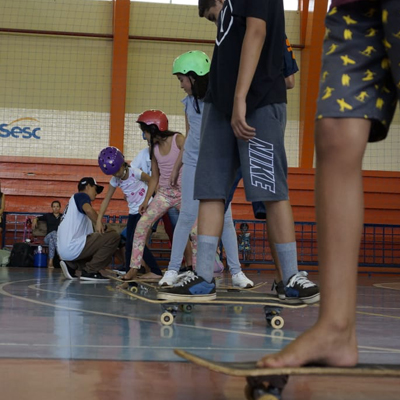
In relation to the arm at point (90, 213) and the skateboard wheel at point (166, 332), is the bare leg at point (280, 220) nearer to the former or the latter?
the skateboard wheel at point (166, 332)

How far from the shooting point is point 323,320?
1.33 metres

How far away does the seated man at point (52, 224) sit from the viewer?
990 cm

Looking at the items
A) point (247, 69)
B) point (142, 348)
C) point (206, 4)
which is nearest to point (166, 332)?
point (142, 348)

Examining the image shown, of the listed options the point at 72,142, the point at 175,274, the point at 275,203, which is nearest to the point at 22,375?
the point at 275,203

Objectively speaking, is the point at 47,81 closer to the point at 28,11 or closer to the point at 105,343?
the point at 28,11

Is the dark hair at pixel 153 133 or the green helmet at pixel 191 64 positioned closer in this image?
the green helmet at pixel 191 64

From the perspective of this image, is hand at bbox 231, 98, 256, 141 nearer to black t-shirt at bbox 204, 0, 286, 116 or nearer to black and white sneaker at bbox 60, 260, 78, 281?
black t-shirt at bbox 204, 0, 286, 116

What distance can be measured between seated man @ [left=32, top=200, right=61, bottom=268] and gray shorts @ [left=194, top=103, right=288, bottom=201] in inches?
293

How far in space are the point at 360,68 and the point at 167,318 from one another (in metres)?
1.77

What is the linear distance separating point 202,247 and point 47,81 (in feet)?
37.1

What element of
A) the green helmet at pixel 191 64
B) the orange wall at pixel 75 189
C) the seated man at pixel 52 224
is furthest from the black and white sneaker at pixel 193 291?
the orange wall at pixel 75 189

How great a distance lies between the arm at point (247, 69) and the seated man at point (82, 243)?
4.18 m

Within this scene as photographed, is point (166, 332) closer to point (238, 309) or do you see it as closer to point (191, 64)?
point (238, 309)

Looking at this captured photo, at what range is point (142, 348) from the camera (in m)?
2.13
